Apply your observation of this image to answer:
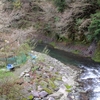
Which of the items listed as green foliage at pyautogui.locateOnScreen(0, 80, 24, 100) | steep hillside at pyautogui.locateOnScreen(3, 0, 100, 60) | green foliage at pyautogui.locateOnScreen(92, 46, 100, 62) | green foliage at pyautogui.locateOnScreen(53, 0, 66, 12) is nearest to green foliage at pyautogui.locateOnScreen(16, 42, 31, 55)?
steep hillside at pyautogui.locateOnScreen(3, 0, 100, 60)

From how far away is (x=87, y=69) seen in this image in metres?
13.1

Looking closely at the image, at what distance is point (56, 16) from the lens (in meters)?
20.2

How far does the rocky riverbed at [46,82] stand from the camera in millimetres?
8609

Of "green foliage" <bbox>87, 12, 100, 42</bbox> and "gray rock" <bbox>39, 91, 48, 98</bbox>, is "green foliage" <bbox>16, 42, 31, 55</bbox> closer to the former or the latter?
"gray rock" <bbox>39, 91, 48, 98</bbox>

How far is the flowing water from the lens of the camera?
9.75 meters

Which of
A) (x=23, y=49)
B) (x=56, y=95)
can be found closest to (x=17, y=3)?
(x=23, y=49)

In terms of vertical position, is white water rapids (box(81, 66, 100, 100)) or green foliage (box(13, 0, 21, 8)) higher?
green foliage (box(13, 0, 21, 8))

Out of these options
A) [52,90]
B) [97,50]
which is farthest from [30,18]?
[52,90]

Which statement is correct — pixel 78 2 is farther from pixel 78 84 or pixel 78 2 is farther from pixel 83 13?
pixel 78 84

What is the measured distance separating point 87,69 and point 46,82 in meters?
4.22

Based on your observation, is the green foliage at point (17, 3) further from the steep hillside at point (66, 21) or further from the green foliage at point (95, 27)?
the green foliage at point (95, 27)

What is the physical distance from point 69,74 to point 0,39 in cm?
523

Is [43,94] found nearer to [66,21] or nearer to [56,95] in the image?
[56,95]

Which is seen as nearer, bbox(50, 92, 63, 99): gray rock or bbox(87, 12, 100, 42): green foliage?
bbox(50, 92, 63, 99): gray rock
